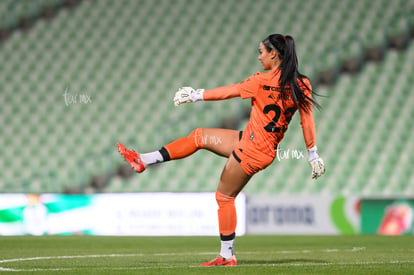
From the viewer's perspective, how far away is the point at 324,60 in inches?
616

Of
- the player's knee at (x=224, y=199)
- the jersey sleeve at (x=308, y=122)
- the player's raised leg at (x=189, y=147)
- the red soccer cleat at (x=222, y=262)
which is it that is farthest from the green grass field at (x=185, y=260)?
the jersey sleeve at (x=308, y=122)

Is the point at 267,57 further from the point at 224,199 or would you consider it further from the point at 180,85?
the point at 180,85

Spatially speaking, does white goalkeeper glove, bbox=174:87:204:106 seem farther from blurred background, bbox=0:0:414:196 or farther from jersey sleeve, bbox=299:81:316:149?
blurred background, bbox=0:0:414:196

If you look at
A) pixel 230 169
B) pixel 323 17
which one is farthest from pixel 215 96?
pixel 323 17

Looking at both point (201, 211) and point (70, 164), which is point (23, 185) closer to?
point (70, 164)

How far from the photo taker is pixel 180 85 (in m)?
15.6

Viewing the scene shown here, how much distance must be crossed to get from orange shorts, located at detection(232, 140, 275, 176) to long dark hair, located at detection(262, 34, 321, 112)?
19.0 inches

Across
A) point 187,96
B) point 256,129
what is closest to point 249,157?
point 256,129

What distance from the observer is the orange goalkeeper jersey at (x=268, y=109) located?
5.73m

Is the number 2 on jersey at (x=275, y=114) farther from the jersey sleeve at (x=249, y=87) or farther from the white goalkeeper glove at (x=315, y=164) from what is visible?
the white goalkeeper glove at (x=315, y=164)

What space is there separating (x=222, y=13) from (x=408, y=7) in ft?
A: 13.5

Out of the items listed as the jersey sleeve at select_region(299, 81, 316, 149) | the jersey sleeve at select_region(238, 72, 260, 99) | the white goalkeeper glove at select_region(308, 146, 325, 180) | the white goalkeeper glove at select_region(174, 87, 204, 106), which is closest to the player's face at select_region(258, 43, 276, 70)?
the jersey sleeve at select_region(238, 72, 260, 99)

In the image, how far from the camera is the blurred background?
14047 millimetres

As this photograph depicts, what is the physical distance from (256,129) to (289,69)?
55cm
